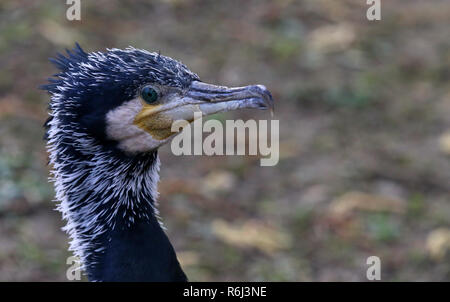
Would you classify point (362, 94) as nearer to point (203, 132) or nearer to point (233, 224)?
point (203, 132)

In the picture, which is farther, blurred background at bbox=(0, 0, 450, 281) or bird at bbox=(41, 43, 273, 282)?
blurred background at bbox=(0, 0, 450, 281)

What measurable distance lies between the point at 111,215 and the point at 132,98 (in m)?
0.63

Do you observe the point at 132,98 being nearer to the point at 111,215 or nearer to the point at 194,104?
the point at 194,104

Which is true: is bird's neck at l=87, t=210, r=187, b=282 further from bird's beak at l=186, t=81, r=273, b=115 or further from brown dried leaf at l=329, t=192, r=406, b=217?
brown dried leaf at l=329, t=192, r=406, b=217

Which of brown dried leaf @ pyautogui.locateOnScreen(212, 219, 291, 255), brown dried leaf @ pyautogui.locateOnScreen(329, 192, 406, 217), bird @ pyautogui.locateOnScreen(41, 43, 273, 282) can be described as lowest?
bird @ pyautogui.locateOnScreen(41, 43, 273, 282)

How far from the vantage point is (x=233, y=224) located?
6555 millimetres

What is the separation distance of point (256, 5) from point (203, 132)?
2909 mm

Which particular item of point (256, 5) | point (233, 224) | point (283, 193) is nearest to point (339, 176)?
point (283, 193)

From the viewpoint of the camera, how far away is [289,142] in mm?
7668

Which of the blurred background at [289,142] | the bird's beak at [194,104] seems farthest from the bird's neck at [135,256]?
the blurred background at [289,142]

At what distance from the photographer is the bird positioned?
374 cm

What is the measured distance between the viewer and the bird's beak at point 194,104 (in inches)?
148

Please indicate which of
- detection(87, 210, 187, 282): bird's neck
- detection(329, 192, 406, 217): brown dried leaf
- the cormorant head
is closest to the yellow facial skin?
the cormorant head

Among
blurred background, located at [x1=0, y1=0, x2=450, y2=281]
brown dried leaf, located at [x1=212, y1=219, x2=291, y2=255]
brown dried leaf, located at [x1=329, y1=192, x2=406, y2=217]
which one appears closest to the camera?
blurred background, located at [x1=0, y1=0, x2=450, y2=281]
